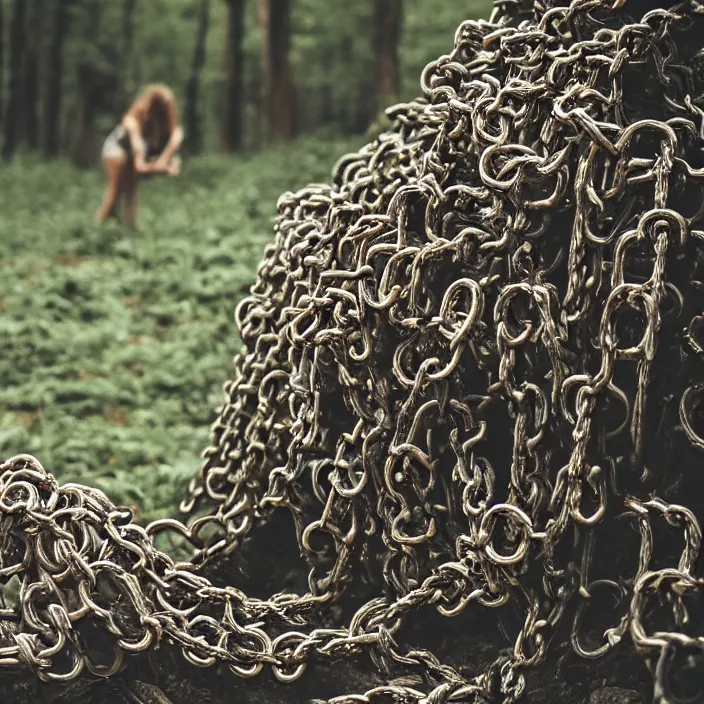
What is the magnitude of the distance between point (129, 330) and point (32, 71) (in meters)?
20.5

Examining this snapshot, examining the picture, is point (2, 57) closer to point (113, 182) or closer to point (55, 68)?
point (55, 68)

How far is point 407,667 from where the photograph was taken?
2.39 m

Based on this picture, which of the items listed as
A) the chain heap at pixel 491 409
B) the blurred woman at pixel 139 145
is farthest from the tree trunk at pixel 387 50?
the chain heap at pixel 491 409

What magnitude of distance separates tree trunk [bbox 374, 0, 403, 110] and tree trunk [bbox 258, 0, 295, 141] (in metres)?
2.49

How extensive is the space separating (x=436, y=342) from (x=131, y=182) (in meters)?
9.98

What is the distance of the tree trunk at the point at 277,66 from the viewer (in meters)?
17.9

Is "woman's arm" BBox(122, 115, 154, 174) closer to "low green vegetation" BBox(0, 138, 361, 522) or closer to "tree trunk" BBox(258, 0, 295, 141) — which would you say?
"low green vegetation" BBox(0, 138, 361, 522)

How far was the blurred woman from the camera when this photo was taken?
11547 millimetres

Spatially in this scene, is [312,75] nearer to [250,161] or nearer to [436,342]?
[250,161]

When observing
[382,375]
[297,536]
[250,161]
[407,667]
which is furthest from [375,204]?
[250,161]

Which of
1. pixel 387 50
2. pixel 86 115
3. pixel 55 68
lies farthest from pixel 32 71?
pixel 387 50

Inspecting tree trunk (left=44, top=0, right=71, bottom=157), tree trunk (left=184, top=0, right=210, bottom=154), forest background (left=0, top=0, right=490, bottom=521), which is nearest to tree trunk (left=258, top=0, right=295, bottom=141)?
forest background (left=0, top=0, right=490, bottom=521)

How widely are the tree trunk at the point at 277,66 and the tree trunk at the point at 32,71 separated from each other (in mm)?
9272

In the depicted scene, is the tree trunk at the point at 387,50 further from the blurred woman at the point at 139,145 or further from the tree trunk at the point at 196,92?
the tree trunk at the point at 196,92
